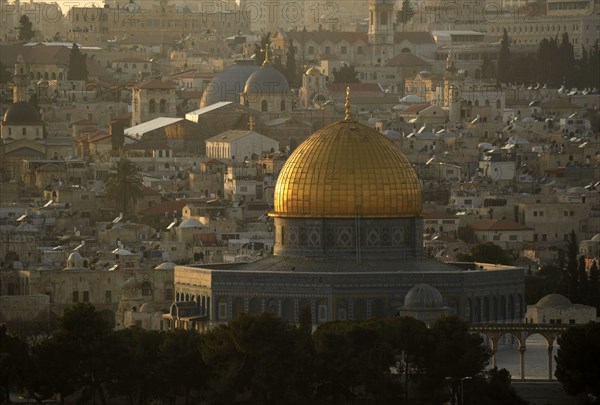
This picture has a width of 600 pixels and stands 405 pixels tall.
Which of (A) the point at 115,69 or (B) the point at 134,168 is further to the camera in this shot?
(A) the point at 115,69

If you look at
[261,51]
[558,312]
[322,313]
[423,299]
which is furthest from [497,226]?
[261,51]

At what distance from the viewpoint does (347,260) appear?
283ft

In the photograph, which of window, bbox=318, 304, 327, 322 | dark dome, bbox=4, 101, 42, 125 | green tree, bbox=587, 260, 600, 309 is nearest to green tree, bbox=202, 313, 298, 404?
window, bbox=318, 304, 327, 322

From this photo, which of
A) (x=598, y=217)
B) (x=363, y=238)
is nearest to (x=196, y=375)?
(x=363, y=238)

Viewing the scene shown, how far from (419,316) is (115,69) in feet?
368

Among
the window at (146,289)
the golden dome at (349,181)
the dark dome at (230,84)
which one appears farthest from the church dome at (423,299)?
the dark dome at (230,84)

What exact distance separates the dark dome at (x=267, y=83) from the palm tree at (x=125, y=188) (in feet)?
91.4

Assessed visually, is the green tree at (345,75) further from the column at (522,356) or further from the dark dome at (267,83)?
the column at (522,356)

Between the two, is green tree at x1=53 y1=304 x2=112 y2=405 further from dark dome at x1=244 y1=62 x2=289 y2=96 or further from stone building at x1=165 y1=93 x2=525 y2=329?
dark dome at x1=244 y1=62 x2=289 y2=96

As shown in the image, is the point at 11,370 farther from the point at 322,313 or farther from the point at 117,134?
the point at 117,134

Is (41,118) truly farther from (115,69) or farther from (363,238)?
(363,238)

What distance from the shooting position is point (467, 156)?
14512cm

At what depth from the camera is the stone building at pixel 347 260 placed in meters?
84.7

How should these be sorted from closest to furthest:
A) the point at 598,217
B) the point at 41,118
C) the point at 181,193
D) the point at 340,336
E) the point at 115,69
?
the point at 340,336
the point at 598,217
the point at 181,193
the point at 41,118
the point at 115,69
